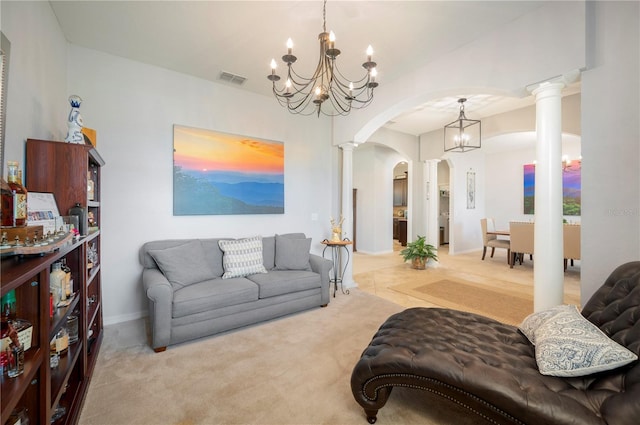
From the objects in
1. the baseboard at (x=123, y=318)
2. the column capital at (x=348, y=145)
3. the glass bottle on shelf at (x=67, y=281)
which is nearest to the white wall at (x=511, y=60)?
the column capital at (x=348, y=145)

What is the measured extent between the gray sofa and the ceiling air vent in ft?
6.69

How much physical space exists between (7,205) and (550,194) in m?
3.58

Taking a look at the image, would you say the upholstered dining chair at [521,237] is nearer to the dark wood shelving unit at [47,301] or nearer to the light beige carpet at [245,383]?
the light beige carpet at [245,383]

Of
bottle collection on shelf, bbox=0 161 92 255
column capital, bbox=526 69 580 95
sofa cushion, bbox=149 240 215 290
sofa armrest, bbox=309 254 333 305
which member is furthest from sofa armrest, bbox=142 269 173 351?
column capital, bbox=526 69 580 95

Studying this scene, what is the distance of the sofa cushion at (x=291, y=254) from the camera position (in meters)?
3.55

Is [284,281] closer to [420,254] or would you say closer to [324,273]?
[324,273]

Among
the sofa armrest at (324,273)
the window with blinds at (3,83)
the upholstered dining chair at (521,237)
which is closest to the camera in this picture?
the window with blinds at (3,83)

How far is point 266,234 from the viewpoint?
4.00m

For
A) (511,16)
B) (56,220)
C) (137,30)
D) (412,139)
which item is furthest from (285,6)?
(412,139)

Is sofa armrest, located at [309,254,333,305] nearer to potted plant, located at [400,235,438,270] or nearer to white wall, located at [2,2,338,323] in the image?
white wall, located at [2,2,338,323]

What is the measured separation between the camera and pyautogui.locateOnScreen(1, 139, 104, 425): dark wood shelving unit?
104 centimetres

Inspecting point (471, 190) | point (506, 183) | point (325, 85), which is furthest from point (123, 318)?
point (506, 183)

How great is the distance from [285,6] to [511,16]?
199 cm

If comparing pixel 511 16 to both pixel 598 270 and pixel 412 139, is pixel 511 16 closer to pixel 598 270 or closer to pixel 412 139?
pixel 598 270
